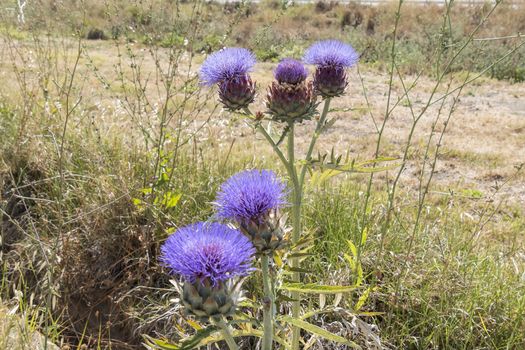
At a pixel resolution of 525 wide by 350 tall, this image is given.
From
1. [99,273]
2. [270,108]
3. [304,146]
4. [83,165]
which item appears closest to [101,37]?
[304,146]

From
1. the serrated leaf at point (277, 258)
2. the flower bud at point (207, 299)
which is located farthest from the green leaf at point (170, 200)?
the flower bud at point (207, 299)

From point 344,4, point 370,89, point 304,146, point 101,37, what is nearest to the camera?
point 304,146

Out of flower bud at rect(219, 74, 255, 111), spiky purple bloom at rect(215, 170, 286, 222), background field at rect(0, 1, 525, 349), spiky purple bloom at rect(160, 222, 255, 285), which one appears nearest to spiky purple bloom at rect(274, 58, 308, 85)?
flower bud at rect(219, 74, 255, 111)

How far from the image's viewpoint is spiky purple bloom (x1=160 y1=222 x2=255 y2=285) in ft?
5.19

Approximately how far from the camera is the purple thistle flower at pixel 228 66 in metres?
2.43

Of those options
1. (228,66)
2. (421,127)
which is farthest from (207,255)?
(421,127)

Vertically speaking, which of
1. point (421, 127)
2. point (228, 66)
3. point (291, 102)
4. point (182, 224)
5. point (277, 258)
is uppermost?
point (228, 66)

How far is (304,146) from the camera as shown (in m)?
6.37

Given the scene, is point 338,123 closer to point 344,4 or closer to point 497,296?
point 497,296

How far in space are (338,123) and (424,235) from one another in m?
4.19

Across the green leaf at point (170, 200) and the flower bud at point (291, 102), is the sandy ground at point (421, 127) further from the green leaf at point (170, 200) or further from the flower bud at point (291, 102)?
the flower bud at point (291, 102)

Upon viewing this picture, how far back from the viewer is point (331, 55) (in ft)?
8.52

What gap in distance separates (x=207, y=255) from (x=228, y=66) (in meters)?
1.12

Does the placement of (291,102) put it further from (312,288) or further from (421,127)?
(421,127)
